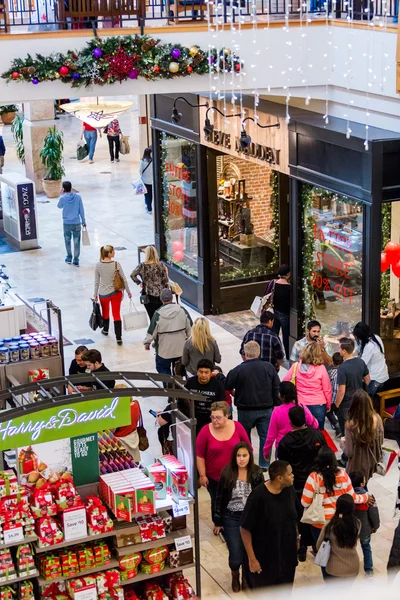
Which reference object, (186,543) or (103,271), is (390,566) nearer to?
(186,543)

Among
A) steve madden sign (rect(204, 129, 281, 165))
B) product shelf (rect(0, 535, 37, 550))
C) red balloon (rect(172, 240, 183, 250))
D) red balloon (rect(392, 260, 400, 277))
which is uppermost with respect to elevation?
steve madden sign (rect(204, 129, 281, 165))

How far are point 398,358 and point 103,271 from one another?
3735mm

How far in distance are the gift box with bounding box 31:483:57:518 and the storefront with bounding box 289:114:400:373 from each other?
485cm

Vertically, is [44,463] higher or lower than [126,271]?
higher

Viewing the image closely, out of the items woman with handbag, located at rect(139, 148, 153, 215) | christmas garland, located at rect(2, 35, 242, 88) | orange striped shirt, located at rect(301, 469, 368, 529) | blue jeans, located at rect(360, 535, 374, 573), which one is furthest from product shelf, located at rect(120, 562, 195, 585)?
woman with handbag, located at rect(139, 148, 153, 215)

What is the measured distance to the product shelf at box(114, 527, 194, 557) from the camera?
553 cm

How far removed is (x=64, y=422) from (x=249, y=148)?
22.8 feet

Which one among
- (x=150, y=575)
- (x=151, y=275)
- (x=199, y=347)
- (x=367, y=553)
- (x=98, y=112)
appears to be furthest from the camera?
(x=98, y=112)

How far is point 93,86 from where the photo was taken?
9703 millimetres

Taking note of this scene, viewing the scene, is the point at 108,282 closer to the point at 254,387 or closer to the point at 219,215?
the point at 219,215

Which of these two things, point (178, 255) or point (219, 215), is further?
point (178, 255)

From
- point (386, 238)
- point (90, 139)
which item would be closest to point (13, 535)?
point (386, 238)

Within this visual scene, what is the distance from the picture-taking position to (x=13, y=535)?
5.27 meters

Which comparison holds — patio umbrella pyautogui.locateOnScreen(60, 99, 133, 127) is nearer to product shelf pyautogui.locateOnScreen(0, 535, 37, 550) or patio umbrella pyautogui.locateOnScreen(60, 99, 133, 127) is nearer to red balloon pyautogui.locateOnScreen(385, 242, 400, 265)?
red balloon pyautogui.locateOnScreen(385, 242, 400, 265)
